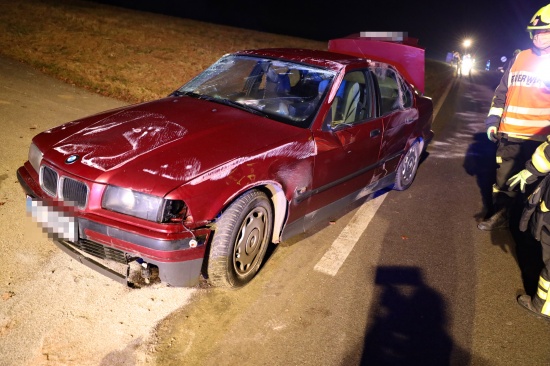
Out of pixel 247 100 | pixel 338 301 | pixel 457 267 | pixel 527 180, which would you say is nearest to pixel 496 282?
pixel 457 267

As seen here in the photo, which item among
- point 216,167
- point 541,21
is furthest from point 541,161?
point 216,167

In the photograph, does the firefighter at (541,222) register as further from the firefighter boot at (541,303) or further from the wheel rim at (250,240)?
the wheel rim at (250,240)

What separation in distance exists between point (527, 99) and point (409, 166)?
1.57m

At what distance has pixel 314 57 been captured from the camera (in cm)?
391

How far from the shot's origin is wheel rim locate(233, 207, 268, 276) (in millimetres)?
2904

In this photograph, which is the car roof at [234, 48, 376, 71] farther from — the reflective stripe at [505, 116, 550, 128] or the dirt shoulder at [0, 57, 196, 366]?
the dirt shoulder at [0, 57, 196, 366]

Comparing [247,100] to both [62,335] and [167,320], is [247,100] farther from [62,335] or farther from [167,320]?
[62,335]

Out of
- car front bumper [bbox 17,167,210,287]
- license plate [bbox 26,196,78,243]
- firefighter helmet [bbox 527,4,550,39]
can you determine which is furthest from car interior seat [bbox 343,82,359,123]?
license plate [bbox 26,196,78,243]

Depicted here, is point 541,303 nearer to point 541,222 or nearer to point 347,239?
point 541,222

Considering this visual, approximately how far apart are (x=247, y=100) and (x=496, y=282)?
8.77 ft

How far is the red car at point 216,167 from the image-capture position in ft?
8.07

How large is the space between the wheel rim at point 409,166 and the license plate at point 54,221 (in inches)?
150

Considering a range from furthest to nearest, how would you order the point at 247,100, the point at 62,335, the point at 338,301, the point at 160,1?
the point at 160,1 → the point at 247,100 → the point at 338,301 → the point at 62,335

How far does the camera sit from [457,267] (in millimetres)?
3691
